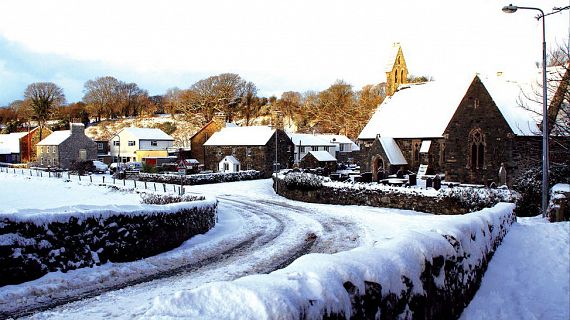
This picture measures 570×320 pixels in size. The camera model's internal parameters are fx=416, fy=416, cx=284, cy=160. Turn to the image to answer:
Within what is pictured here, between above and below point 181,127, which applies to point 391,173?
below

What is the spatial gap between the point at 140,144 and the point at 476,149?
50.8 m

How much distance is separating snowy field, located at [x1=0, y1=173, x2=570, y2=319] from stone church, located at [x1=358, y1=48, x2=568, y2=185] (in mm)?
11366

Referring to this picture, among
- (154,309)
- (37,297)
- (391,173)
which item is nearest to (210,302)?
(154,309)

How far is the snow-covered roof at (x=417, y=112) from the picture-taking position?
3990cm

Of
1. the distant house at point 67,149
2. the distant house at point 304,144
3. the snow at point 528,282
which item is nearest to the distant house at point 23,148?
the distant house at point 67,149

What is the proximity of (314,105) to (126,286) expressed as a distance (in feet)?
327

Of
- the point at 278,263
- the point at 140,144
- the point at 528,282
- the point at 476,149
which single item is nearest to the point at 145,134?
the point at 140,144

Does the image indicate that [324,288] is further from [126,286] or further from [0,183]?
[0,183]

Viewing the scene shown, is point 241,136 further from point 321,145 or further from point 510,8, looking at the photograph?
point 510,8

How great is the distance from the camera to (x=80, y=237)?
1303cm

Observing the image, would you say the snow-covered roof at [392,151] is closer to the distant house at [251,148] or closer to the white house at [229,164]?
the distant house at [251,148]

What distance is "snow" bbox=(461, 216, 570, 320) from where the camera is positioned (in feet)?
22.7

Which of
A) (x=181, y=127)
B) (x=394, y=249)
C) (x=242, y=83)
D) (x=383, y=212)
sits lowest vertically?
(x=383, y=212)

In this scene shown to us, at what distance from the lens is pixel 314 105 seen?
359 ft
